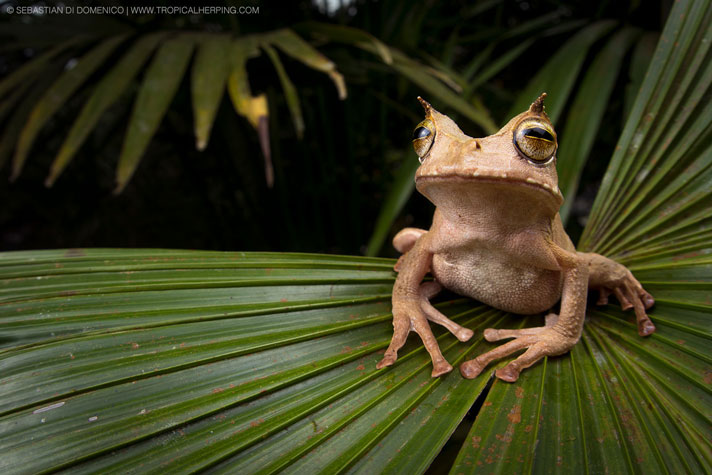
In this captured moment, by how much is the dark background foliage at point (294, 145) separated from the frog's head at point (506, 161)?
1.25 m

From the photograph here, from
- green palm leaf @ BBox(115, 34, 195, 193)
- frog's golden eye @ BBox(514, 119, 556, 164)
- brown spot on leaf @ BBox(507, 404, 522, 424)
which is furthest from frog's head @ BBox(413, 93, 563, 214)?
green palm leaf @ BBox(115, 34, 195, 193)

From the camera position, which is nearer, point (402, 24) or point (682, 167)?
point (682, 167)

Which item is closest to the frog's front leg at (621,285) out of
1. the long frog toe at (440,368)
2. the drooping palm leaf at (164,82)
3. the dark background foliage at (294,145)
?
the long frog toe at (440,368)

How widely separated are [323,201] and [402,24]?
1102 millimetres

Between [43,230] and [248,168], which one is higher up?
[248,168]

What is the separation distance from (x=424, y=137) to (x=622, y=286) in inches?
20.5

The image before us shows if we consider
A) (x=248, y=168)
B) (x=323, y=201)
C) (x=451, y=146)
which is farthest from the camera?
(x=323, y=201)

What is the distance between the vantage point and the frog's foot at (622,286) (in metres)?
0.91

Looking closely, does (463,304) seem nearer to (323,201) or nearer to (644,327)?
(644,327)

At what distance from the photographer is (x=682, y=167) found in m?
1.08

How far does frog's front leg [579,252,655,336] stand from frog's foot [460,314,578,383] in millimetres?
139

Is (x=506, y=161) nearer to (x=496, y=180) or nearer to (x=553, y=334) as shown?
(x=496, y=180)

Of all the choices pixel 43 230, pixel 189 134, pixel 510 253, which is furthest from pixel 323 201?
pixel 43 230

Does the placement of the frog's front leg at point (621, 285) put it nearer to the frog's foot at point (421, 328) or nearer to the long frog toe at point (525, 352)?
the long frog toe at point (525, 352)
